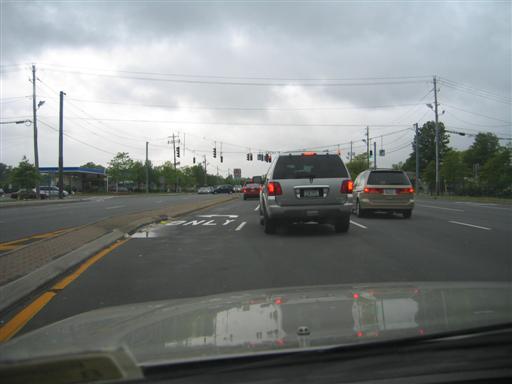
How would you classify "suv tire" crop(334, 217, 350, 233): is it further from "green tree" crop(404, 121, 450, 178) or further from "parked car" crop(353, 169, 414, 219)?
"green tree" crop(404, 121, 450, 178)

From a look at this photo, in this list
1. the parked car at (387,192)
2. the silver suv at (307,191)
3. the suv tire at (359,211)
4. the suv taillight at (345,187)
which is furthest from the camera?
the suv tire at (359,211)

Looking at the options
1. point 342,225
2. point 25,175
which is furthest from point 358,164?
point 342,225

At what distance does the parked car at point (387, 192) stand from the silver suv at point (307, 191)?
471 centimetres

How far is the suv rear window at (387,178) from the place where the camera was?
15422 mm

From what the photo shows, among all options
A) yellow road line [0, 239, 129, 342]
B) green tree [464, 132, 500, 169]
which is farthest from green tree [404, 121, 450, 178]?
yellow road line [0, 239, 129, 342]

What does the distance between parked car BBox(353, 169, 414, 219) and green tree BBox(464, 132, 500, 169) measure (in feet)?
248

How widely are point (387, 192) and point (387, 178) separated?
0.49 m

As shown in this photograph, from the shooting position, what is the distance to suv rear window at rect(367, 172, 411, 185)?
1542 cm

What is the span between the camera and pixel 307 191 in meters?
10.8

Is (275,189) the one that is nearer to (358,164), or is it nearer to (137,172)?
(137,172)

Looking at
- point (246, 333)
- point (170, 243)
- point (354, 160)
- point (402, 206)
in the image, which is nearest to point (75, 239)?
point (170, 243)

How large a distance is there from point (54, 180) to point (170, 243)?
86.5 metres

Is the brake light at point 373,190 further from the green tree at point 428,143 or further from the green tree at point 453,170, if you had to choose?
the green tree at point 428,143

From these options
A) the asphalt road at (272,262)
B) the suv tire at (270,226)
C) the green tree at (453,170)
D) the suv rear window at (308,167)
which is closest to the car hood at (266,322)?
the asphalt road at (272,262)
